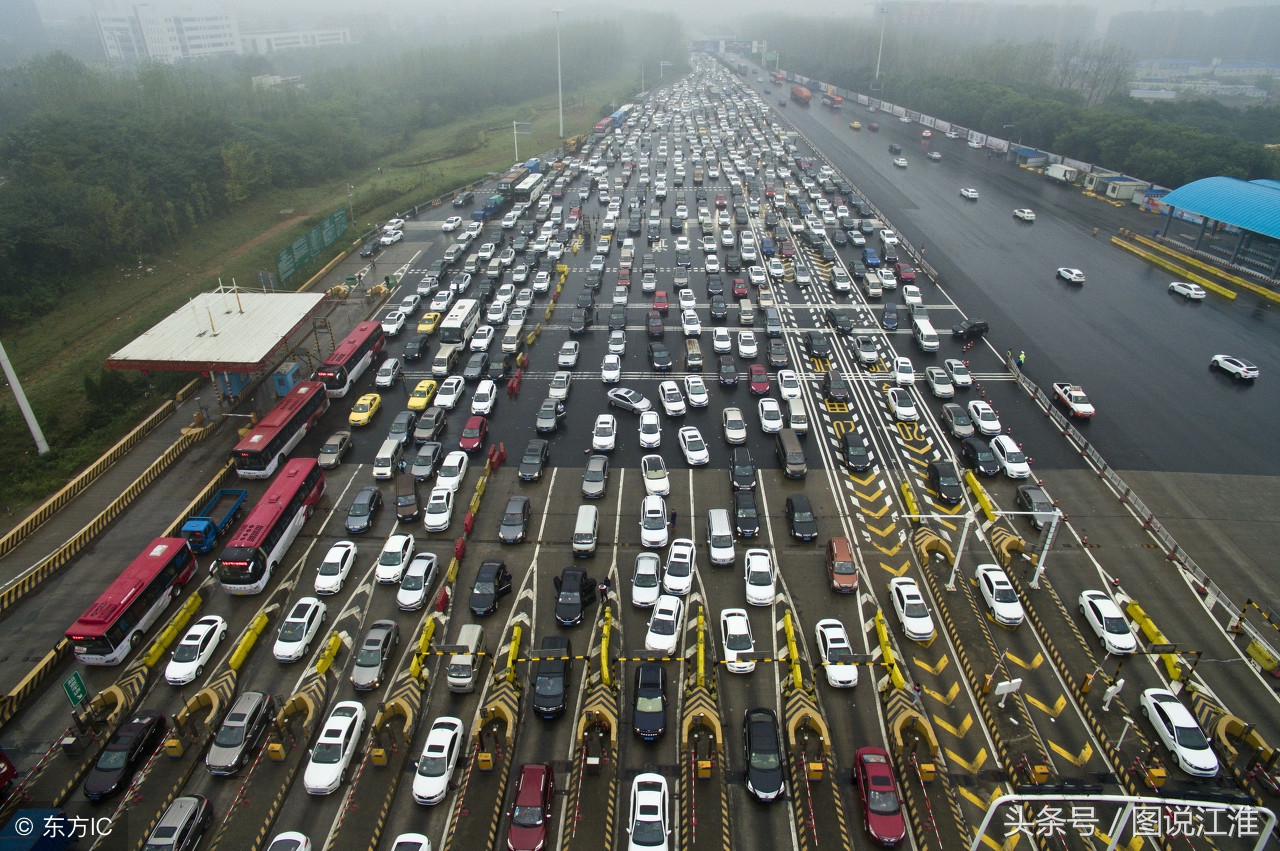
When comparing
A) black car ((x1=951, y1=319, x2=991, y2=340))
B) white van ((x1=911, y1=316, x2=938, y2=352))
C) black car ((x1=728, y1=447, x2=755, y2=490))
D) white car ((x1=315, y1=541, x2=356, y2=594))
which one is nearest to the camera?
white car ((x1=315, y1=541, x2=356, y2=594))

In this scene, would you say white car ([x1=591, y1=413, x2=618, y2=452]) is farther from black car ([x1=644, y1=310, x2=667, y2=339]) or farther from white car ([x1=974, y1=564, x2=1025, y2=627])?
white car ([x1=974, y1=564, x2=1025, y2=627])

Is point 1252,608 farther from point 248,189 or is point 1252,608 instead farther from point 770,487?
point 248,189

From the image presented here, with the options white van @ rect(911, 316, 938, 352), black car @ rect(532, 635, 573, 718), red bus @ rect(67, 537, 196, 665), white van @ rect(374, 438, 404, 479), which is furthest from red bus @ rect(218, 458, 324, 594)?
white van @ rect(911, 316, 938, 352)

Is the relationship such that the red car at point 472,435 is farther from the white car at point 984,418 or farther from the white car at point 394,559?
the white car at point 984,418

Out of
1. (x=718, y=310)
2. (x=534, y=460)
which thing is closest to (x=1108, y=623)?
(x=534, y=460)

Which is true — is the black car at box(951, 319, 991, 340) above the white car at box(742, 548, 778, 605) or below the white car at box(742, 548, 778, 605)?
above

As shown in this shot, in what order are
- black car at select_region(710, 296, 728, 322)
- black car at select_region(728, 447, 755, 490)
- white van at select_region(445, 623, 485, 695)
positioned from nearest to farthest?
white van at select_region(445, 623, 485, 695) → black car at select_region(728, 447, 755, 490) → black car at select_region(710, 296, 728, 322)

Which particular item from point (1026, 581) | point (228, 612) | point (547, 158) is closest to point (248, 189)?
point (547, 158)

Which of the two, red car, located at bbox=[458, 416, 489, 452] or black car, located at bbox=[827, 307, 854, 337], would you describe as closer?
red car, located at bbox=[458, 416, 489, 452]
